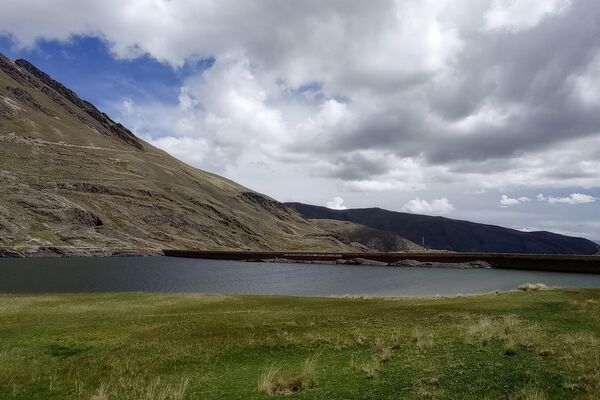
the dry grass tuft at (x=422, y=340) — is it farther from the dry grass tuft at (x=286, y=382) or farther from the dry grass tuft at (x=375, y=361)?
the dry grass tuft at (x=286, y=382)

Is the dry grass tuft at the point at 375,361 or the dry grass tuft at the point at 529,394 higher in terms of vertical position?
the dry grass tuft at the point at 529,394

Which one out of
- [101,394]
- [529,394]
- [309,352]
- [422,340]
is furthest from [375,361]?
[101,394]

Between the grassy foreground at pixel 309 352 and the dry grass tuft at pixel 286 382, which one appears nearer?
the grassy foreground at pixel 309 352

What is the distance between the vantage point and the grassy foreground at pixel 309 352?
1986 cm

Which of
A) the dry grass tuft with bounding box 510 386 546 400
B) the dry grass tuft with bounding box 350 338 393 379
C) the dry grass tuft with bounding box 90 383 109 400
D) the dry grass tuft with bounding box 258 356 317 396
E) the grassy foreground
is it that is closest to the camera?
the dry grass tuft with bounding box 510 386 546 400

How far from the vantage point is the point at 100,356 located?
28266 mm

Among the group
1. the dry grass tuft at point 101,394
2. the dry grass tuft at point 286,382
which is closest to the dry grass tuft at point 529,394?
the dry grass tuft at point 286,382

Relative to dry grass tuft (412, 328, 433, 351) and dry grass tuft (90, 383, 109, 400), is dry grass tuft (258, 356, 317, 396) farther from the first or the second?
dry grass tuft (412, 328, 433, 351)

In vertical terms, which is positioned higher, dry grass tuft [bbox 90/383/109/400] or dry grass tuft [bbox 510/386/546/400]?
dry grass tuft [bbox 510/386/546/400]

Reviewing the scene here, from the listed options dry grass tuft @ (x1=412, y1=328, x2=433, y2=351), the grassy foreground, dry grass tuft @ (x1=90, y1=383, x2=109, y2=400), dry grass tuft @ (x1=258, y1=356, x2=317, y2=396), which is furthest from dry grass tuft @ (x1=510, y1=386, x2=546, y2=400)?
dry grass tuft @ (x1=90, y1=383, x2=109, y2=400)

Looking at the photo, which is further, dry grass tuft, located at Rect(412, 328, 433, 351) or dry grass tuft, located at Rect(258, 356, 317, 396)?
dry grass tuft, located at Rect(412, 328, 433, 351)

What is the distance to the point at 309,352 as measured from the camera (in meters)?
28.7

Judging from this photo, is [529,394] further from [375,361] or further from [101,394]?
[101,394]

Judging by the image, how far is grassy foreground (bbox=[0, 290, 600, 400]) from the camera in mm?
19859
